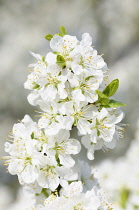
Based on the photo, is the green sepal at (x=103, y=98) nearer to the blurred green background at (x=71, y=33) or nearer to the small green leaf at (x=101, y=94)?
the small green leaf at (x=101, y=94)

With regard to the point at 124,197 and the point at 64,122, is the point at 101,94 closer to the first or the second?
the point at 64,122

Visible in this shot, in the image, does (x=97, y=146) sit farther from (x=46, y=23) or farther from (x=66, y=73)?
(x=46, y=23)

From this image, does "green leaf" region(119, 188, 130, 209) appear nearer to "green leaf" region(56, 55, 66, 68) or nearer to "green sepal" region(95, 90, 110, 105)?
"green sepal" region(95, 90, 110, 105)

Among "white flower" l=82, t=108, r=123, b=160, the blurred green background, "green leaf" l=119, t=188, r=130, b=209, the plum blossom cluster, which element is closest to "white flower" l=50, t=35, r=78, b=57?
the plum blossom cluster

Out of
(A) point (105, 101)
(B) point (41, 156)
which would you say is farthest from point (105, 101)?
(B) point (41, 156)

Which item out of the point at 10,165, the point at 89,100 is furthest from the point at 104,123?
the point at 10,165
